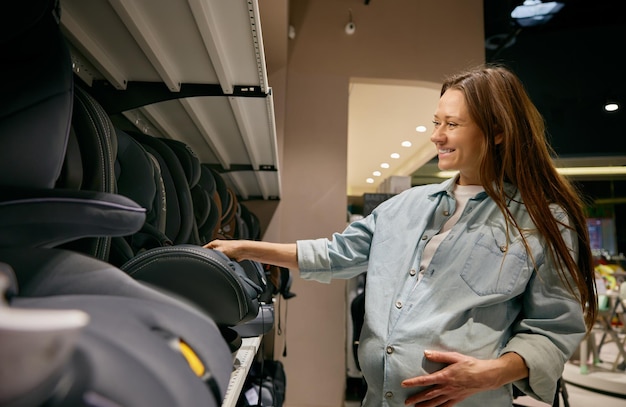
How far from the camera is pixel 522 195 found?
2.95 ft

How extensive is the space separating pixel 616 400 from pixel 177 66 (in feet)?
14.3

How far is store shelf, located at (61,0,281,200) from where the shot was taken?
0.93 m

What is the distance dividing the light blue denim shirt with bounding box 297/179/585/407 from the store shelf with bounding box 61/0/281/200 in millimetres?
646

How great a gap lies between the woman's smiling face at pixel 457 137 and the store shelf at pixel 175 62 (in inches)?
19.1

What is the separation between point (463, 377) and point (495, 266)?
0.79 feet

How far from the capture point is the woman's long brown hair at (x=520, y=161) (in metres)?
0.89

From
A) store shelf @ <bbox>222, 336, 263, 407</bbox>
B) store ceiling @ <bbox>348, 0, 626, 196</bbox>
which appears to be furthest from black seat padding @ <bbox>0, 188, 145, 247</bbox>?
store ceiling @ <bbox>348, 0, 626, 196</bbox>

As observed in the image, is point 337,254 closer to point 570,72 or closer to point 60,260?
point 60,260

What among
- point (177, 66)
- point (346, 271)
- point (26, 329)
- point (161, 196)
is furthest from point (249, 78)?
point (26, 329)

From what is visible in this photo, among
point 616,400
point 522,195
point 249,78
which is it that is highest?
point 249,78

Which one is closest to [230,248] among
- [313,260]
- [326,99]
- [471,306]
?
[313,260]

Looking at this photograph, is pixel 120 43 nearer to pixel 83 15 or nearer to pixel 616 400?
pixel 83 15

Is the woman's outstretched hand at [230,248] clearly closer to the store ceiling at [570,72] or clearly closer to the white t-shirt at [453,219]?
the white t-shirt at [453,219]

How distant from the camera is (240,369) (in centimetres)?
78
